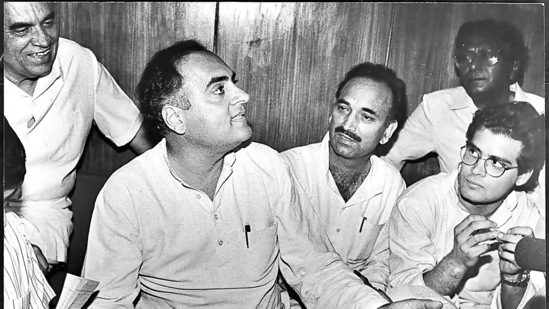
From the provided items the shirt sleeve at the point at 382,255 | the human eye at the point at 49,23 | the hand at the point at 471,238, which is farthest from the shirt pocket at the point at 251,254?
the human eye at the point at 49,23

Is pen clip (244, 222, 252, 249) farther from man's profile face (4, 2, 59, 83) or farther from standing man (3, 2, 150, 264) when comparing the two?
man's profile face (4, 2, 59, 83)

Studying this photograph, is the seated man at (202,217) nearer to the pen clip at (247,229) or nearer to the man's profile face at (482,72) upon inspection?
the pen clip at (247,229)

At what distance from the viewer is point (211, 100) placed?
1.97 metres

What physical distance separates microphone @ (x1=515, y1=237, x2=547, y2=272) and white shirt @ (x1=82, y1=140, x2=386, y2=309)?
36 cm

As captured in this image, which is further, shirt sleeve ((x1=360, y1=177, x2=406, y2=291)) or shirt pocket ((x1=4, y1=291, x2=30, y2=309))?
shirt sleeve ((x1=360, y1=177, x2=406, y2=291))

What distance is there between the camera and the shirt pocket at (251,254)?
1.99 m

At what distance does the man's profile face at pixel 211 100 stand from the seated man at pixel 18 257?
421 millimetres

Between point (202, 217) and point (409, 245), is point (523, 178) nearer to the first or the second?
point (409, 245)

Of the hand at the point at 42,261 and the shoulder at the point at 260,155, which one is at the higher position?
the shoulder at the point at 260,155

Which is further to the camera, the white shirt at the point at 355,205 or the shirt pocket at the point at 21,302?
the white shirt at the point at 355,205

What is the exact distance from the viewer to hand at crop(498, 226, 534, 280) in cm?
198

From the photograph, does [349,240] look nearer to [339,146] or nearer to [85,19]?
[339,146]

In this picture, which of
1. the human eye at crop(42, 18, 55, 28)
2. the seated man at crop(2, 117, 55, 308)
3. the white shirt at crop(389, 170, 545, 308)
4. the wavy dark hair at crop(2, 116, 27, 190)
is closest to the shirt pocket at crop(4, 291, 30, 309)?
the seated man at crop(2, 117, 55, 308)

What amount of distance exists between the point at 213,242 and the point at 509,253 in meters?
0.72
